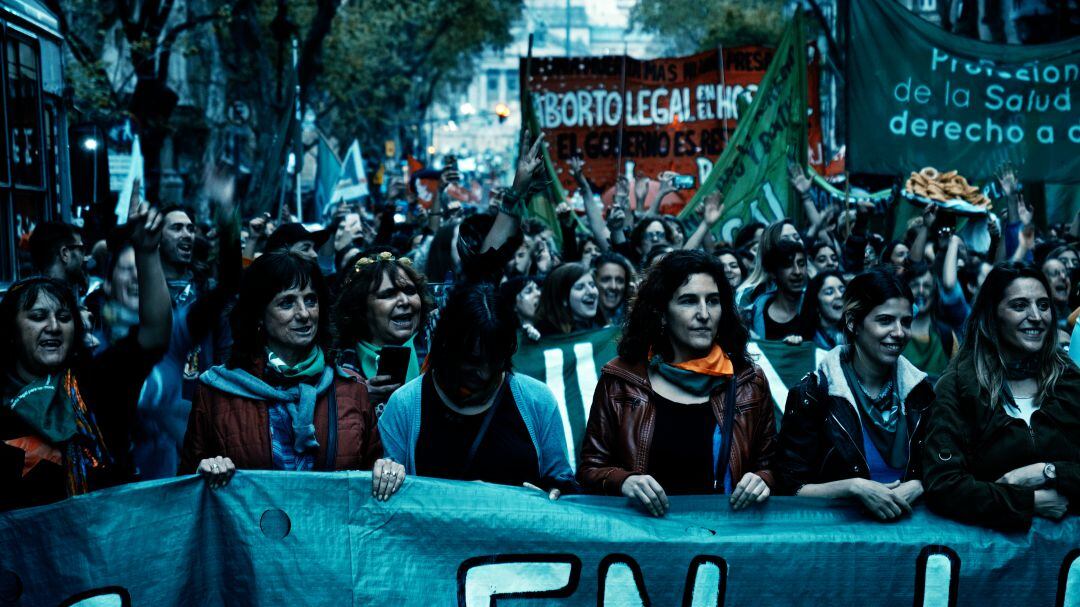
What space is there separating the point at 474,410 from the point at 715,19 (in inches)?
1854

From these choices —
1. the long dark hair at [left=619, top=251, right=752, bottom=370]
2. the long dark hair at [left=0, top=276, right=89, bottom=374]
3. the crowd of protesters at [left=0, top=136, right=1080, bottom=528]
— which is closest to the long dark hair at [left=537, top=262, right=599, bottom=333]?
the crowd of protesters at [left=0, top=136, right=1080, bottom=528]

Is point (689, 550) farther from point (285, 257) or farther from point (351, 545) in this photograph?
point (285, 257)

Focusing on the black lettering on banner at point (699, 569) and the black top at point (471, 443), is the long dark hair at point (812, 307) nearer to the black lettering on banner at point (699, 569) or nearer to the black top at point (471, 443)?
the black lettering on banner at point (699, 569)

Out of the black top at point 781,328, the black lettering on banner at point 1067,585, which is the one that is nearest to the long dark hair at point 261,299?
the black lettering on banner at point 1067,585

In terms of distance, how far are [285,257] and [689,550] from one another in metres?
1.62

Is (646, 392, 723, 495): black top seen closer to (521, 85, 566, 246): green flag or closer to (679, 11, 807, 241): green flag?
(679, 11, 807, 241): green flag

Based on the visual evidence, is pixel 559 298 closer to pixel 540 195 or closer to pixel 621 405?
pixel 621 405

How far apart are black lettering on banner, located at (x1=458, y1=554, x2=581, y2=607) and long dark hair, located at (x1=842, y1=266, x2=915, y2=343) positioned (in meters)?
1.19

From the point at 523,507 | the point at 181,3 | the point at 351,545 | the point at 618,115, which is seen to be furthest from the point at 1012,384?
the point at 181,3

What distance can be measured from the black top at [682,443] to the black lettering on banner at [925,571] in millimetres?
689

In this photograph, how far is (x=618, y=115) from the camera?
12.5m

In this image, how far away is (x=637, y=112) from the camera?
12.6m

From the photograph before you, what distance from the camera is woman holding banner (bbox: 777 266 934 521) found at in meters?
3.82

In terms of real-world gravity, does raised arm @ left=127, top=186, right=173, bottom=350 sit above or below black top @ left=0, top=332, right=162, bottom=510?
above
